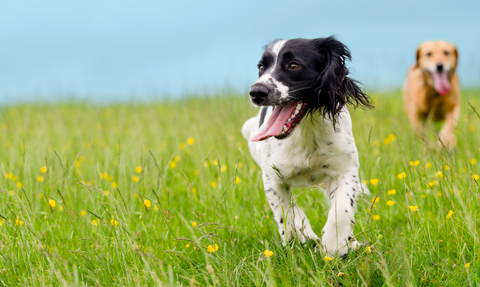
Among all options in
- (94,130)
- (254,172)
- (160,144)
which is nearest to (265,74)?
(254,172)

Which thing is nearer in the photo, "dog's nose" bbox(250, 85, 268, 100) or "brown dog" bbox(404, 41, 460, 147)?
"dog's nose" bbox(250, 85, 268, 100)

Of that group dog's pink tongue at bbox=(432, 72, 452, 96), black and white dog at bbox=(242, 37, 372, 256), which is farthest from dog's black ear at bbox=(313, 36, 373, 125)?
dog's pink tongue at bbox=(432, 72, 452, 96)

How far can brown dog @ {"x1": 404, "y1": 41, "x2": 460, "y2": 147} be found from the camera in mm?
6938

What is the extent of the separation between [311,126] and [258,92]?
0.52 meters

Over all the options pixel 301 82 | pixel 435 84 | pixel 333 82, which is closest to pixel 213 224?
pixel 301 82

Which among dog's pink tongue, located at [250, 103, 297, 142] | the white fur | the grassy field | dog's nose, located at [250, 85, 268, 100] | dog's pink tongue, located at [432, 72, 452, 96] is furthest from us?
dog's pink tongue, located at [432, 72, 452, 96]

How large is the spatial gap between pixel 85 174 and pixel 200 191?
184 centimetres

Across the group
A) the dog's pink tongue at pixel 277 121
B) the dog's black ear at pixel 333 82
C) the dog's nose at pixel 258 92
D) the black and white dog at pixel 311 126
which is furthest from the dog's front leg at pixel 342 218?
the dog's nose at pixel 258 92

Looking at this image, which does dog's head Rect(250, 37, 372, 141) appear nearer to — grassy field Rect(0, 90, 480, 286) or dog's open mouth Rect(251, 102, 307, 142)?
dog's open mouth Rect(251, 102, 307, 142)

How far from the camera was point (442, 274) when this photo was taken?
2383 millimetres

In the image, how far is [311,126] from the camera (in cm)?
297

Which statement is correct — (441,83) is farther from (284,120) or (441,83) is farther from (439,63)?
(284,120)

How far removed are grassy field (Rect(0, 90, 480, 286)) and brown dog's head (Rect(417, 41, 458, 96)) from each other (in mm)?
1237

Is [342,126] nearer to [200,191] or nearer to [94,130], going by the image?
[200,191]
